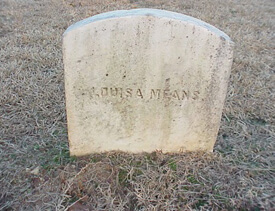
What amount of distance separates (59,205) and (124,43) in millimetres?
1068

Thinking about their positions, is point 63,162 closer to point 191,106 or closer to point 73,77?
point 73,77

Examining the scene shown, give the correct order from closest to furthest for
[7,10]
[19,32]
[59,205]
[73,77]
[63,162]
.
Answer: [59,205] < [73,77] < [63,162] < [19,32] < [7,10]

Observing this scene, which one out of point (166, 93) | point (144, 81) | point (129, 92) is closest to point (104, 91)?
point (129, 92)

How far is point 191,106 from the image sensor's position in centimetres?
196

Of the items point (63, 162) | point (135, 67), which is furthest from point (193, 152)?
point (63, 162)

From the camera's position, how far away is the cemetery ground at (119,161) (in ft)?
5.74

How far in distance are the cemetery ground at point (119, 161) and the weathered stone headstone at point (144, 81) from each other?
166 mm

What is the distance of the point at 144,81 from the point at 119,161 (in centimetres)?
63

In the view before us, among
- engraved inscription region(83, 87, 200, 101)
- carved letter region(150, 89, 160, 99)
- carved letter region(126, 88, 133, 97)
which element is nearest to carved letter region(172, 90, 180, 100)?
engraved inscription region(83, 87, 200, 101)

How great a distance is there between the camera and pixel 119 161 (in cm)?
202

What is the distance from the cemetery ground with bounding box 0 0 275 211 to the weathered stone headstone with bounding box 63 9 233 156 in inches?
6.5

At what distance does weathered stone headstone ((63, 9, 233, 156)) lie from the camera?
5.49 feet

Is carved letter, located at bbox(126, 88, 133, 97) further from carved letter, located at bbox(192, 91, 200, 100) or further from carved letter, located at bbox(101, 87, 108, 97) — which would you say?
carved letter, located at bbox(192, 91, 200, 100)

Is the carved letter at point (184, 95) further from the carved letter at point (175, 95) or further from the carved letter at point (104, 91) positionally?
the carved letter at point (104, 91)
